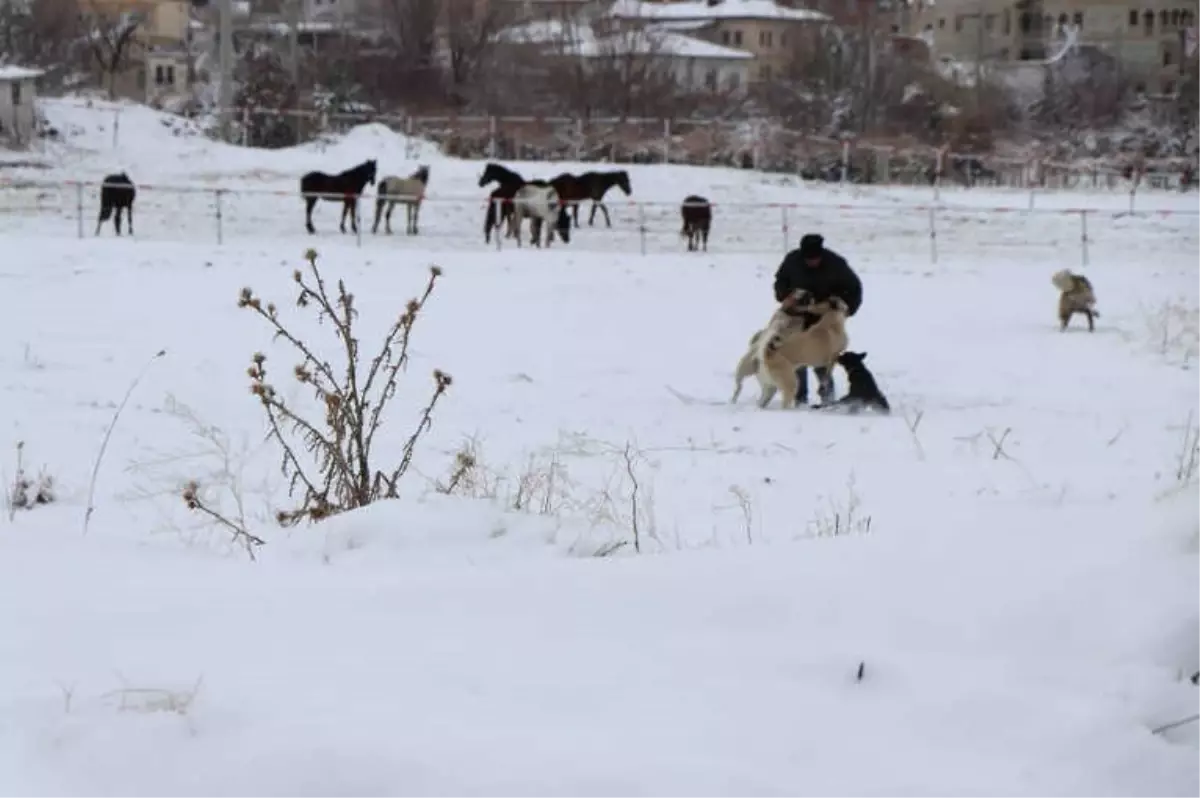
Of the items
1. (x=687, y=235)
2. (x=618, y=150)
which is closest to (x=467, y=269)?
(x=687, y=235)

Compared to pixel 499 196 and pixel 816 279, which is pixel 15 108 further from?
pixel 816 279

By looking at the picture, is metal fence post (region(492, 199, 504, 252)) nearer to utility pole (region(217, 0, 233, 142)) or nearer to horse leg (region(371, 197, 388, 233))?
horse leg (region(371, 197, 388, 233))

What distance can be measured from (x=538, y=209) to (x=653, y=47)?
37.4 metres

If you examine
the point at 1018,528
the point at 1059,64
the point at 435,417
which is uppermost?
the point at 1059,64

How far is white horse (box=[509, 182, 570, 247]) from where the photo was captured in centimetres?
2783

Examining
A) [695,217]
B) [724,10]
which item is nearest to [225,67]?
[695,217]

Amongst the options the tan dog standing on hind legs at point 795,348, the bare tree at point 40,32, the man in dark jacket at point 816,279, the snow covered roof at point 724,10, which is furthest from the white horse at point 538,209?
the snow covered roof at point 724,10

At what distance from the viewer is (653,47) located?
210ft

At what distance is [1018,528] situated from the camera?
4.68 m

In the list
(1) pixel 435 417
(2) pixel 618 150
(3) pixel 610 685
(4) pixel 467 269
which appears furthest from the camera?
(2) pixel 618 150

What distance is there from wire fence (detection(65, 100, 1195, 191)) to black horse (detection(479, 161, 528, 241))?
1365cm

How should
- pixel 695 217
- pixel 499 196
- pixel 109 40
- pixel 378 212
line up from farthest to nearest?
pixel 109 40 < pixel 378 212 < pixel 499 196 < pixel 695 217

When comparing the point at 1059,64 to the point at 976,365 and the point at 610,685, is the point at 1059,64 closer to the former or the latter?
the point at 976,365

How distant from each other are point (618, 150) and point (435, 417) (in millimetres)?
35794
